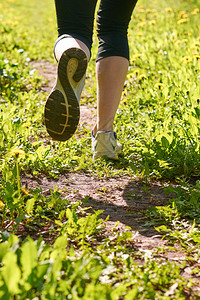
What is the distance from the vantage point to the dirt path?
1.67 metres

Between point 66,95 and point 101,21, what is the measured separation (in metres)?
0.67

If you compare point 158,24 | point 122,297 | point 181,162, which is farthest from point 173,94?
point 158,24

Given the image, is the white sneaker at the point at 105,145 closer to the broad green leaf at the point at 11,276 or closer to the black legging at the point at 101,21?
the black legging at the point at 101,21

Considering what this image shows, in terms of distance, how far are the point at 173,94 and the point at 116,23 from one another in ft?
3.62

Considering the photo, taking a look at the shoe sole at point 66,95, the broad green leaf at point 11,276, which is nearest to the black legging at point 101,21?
the shoe sole at point 66,95

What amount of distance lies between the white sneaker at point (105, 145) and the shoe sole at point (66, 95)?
51cm

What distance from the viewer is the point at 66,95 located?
183 centimetres

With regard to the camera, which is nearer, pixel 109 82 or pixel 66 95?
pixel 66 95

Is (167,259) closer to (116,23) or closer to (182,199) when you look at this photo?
(182,199)

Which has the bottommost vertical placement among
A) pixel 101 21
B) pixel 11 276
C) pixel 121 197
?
pixel 121 197

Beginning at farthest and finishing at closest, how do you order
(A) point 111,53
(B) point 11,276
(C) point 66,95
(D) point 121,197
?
(A) point 111,53 < (D) point 121,197 < (C) point 66,95 < (B) point 11,276

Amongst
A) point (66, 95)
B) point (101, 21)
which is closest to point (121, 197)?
point (66, 95)

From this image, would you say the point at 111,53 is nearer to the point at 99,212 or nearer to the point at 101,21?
the point at 101,21

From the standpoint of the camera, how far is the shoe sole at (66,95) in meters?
1.77
